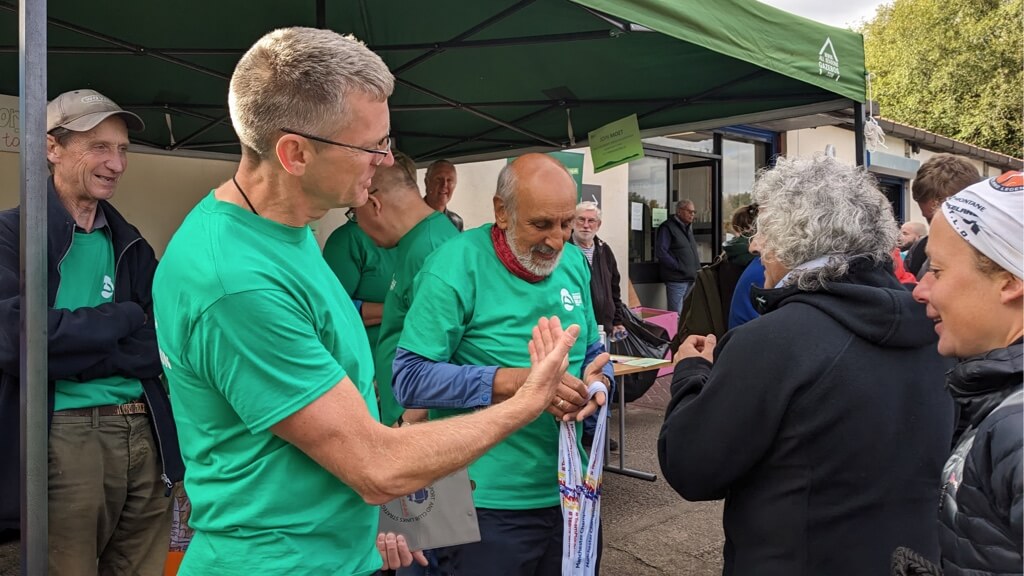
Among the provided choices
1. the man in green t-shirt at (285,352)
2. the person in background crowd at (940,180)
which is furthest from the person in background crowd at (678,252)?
the man in green t-shirt at (285,352)

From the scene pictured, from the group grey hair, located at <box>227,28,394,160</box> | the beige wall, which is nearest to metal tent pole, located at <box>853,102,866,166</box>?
grey hair, located at <box>227,28,394,160</box>

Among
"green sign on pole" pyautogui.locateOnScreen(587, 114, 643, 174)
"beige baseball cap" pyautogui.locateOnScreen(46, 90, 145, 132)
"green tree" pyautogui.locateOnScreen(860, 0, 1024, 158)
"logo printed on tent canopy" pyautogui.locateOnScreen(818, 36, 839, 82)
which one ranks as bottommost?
"beige baseball cap" pyautogui.locateOnScreen(46, 90, 145, 132)

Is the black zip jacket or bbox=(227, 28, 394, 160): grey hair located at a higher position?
bbox=(227, 28, 394, 160): grey hair

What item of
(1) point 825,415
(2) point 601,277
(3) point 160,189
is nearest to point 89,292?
(1) point 825,415

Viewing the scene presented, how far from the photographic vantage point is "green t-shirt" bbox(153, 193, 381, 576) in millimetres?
1224

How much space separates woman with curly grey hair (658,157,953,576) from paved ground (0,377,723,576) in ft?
7.47

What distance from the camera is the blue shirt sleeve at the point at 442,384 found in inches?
80.4

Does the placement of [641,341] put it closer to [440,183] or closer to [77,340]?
[440,183]

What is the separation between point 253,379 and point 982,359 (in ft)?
4.04

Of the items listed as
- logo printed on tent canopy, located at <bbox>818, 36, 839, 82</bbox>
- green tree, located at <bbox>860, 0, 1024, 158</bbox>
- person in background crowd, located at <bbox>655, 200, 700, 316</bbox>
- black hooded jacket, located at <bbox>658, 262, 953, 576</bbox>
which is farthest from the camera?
green tree, located at <bbox>860, 0, 1024, 158</bbox>

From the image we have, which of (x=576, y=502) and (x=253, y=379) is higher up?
(x=253, y=379)

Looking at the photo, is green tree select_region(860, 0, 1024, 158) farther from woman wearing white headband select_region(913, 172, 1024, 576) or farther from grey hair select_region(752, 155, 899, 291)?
woman wearing white headband select_region(913, 172, 1024, 576)

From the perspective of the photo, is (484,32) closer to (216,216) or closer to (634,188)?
(216,216)

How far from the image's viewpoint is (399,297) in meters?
2.75
